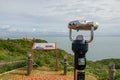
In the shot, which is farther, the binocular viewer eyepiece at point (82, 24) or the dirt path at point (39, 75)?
the dirt path at point (39, 75)

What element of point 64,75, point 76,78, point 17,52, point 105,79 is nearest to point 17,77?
point 64,75

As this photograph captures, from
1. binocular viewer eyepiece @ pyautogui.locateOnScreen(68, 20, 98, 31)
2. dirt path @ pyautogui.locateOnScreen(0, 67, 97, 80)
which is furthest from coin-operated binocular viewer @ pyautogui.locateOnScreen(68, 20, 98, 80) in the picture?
dirt path @ pyautogui.locateOnScreen(0, 67, 97, 80)

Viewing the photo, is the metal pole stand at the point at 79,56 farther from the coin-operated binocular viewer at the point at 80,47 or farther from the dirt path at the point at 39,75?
the dirt path at the point at 39,75

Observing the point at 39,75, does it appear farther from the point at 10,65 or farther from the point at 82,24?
the point at 82,24

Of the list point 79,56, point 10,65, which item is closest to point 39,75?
point 10,65

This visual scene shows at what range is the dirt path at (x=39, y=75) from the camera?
50.3 ft

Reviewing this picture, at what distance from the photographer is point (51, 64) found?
65.1 feet

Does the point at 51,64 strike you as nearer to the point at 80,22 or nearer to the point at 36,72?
the point at 36,72

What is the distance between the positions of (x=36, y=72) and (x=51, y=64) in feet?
8.90

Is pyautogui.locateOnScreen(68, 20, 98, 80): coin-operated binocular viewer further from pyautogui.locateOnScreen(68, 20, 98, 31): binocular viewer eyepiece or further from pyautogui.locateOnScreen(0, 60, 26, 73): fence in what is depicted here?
pyautogui.locateOnScreen(0, 60, 26, 73): fence

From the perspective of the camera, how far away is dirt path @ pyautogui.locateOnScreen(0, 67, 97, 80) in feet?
50.3

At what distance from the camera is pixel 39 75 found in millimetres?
16016

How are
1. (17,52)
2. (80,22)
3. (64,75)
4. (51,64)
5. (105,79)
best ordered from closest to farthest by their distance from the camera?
(80,22), (105,79), (64,75), (51,64), (17,52)

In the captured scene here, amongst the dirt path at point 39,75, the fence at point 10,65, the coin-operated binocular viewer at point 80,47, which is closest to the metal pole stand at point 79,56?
the coin-operated binocular viewer at point 80,47
